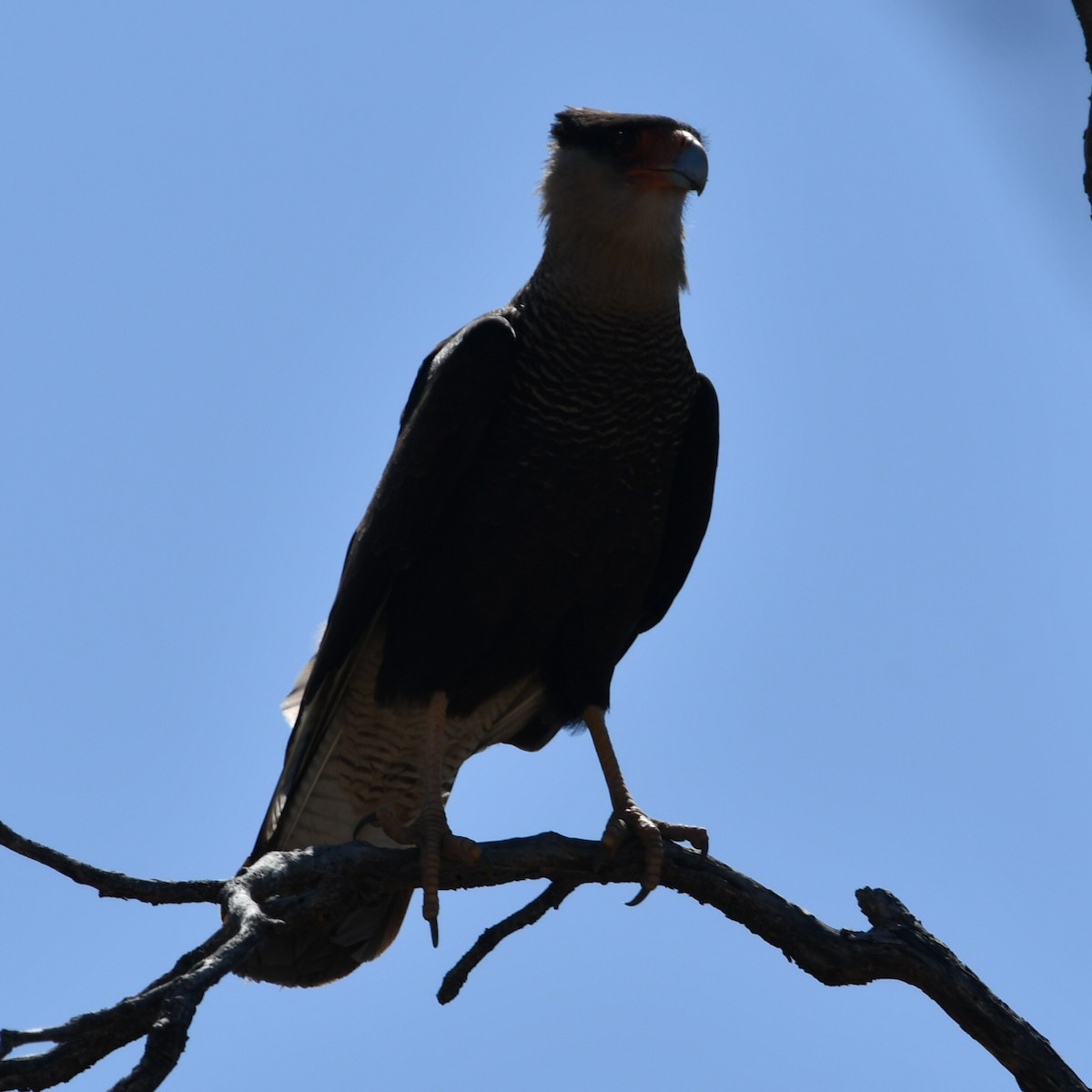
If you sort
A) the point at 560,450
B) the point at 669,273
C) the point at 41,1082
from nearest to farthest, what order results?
the point at 41,1082 → the point at 560,450 → the point at 669,273

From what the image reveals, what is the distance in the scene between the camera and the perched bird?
14.2ft

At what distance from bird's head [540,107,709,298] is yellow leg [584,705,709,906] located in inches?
56.6

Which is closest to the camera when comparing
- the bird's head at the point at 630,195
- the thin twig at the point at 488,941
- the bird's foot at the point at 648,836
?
the thin twig at the point at 488,941

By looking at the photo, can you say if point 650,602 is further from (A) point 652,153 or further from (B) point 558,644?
(A) point 652,153

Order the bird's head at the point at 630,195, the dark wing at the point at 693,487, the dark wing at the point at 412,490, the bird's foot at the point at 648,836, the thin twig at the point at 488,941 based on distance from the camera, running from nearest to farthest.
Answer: the thin twig at the point at 488,941, the bird's foot at the point at 648,836, the dark wing at the point at 412,490, the bird's head at the point at 630,195, the dark wing at the point at 693,487

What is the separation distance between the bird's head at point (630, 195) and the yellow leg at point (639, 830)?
144 centimetres

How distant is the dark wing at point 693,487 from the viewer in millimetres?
4641

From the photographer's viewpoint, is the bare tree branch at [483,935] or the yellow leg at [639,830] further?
the yellow leg at [639,830]

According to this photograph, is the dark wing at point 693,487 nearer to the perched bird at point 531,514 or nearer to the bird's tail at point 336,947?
the perched bird at point 531,514

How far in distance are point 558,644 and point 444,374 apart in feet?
2.85

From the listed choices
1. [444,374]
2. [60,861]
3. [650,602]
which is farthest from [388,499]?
[60,861]

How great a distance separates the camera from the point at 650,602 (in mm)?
4875

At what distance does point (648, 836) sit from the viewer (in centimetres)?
393

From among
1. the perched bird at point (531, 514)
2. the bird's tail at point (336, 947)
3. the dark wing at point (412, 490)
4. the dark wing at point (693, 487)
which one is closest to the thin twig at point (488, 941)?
the perched bird at point (531, 514)
